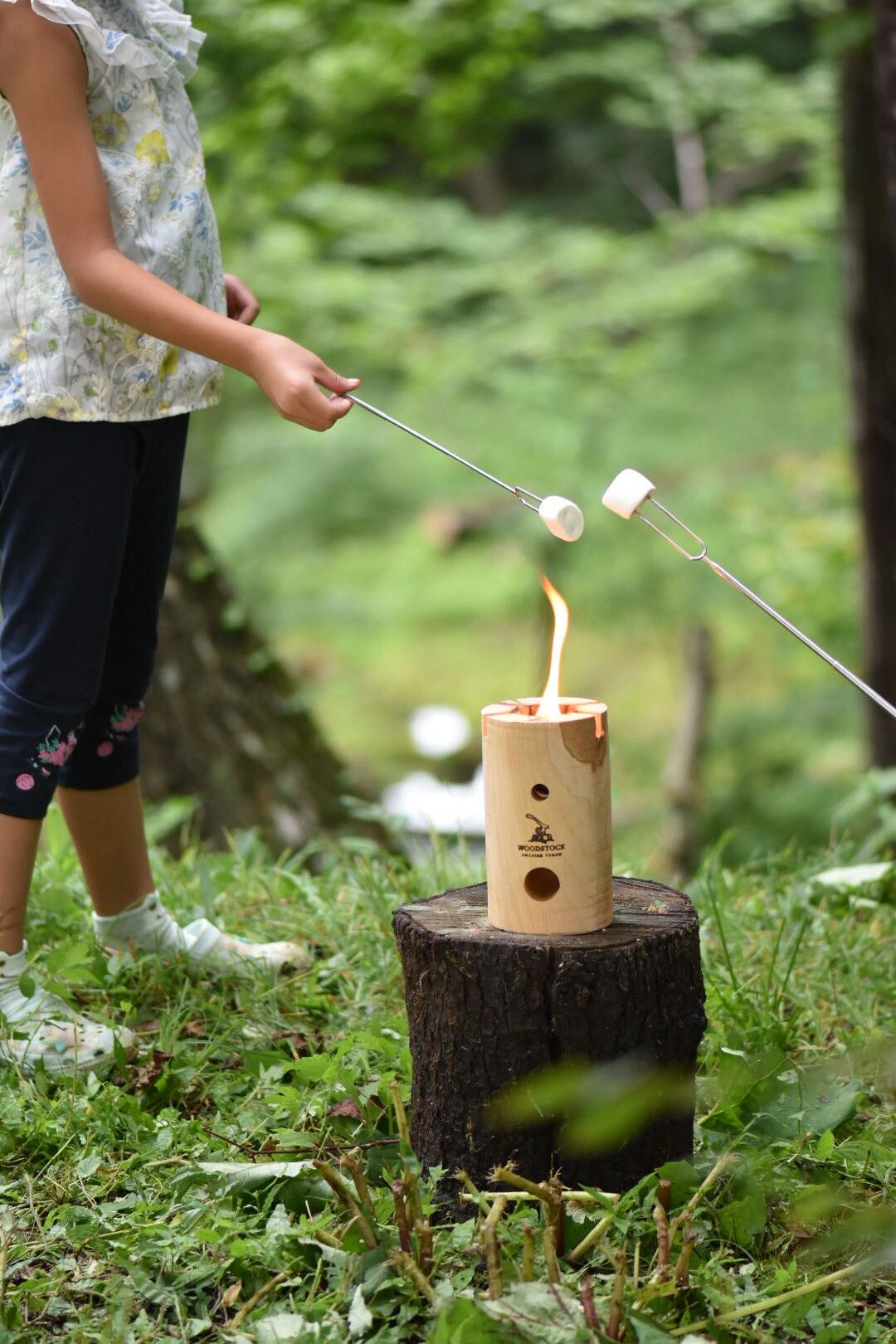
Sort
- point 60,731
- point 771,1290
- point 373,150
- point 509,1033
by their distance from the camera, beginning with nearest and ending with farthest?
1. point 771,1290
2. point 509,1033
3. point 60,731
4. point 373,150

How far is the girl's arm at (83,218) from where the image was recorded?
1.76 m

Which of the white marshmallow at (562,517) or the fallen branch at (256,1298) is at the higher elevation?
the white marshmallow at (562,517)

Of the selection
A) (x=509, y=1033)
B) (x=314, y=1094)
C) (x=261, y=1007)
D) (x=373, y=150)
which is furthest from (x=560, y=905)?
(x=373, y=150)

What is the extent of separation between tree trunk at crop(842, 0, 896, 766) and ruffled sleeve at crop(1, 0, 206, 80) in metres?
3.08

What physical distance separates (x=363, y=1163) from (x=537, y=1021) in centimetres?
30

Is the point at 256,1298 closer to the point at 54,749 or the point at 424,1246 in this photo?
the point at 424,1246

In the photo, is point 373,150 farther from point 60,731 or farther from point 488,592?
point 488,592

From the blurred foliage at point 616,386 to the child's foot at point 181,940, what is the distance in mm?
4719

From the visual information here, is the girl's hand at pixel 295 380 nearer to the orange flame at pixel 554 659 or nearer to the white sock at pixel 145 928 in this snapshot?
the orange flame at pixel 554 659

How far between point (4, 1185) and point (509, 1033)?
0.69 m

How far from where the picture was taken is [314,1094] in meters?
1.90

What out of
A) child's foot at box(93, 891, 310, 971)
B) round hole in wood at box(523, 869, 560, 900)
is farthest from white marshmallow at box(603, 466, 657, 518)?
child's foot at box(93, 891, 310, 971)

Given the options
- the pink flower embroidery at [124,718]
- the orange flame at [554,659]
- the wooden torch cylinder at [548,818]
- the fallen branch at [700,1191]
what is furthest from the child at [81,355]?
the fallen branch at [700,1191]

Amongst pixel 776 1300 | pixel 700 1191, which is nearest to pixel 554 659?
pixel 700 1191
